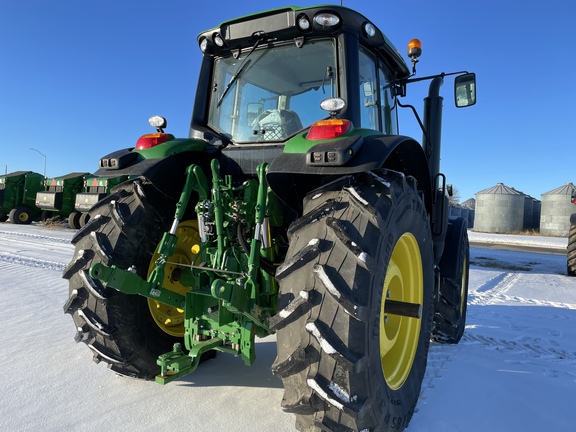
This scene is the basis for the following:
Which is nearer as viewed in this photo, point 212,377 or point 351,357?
point 351,357

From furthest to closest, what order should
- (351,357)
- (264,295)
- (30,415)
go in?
(264,295), (30,415), (351,357)

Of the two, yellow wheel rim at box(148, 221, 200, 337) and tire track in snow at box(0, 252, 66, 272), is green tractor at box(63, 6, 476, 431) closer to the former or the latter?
yellow wheel rim at box(148, 221, 200, 337)

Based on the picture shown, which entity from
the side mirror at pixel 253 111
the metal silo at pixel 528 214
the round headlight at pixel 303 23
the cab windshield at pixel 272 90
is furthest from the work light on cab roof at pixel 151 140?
the metal silo at pixel 528 214

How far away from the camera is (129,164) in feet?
8.30

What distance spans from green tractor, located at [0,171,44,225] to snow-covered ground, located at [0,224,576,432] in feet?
A: 48.6

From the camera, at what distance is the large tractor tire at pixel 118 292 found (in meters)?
2.37

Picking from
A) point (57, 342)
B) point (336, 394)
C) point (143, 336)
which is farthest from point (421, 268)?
point (57, 342)

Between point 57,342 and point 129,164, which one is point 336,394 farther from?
point 57,342

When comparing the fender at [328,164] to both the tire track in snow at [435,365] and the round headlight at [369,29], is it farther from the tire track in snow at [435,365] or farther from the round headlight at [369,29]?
the tire track in snow at [435,365]

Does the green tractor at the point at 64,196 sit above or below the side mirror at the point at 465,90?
below

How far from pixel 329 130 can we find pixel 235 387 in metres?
1.70

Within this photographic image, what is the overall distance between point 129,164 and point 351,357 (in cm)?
179

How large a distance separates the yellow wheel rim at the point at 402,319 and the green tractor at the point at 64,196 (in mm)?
14851

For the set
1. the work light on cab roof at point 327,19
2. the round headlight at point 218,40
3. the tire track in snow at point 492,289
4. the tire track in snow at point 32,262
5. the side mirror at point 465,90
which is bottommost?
the tire track in snow at point 492,289
